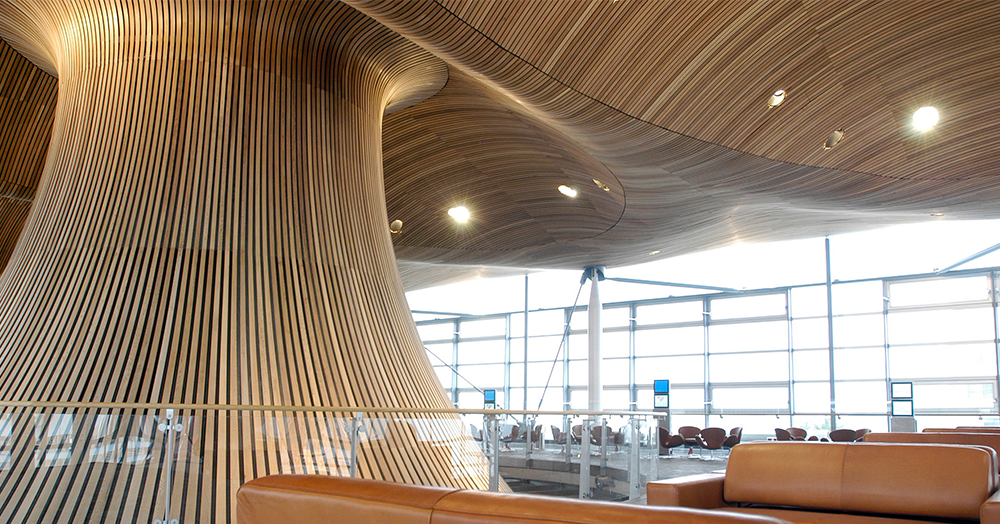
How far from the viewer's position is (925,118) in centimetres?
781

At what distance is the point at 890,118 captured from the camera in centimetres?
782

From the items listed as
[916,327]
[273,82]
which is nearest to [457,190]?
[273,82]

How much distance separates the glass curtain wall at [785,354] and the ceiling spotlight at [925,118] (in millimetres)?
5858

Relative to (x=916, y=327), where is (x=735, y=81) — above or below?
above

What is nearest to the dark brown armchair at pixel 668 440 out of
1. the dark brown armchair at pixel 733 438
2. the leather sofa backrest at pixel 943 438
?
the dark brown armchair at pixel 733 438

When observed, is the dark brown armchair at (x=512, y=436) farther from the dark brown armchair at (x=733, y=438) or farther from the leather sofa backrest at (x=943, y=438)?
the dark brown armchair at (x=733, y=438)

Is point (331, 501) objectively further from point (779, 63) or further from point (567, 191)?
point (567, 191)

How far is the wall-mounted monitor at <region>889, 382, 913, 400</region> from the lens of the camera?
10930mm

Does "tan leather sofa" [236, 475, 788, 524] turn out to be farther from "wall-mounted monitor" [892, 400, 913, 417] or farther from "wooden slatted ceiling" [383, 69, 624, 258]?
"wall-mounted monitor" [892, 400, 913, 417]

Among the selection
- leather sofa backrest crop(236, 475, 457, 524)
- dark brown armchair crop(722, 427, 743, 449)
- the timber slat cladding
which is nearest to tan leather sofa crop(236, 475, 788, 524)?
leather sofa backrest crop(236, 475, 457, 524)

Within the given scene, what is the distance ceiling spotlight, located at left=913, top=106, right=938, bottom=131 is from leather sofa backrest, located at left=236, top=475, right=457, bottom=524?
7.64 metres

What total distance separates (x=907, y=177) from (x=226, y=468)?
330 inches

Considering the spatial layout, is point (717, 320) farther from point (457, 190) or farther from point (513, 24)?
point (513, 24)

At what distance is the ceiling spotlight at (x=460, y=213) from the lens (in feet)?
41.8
